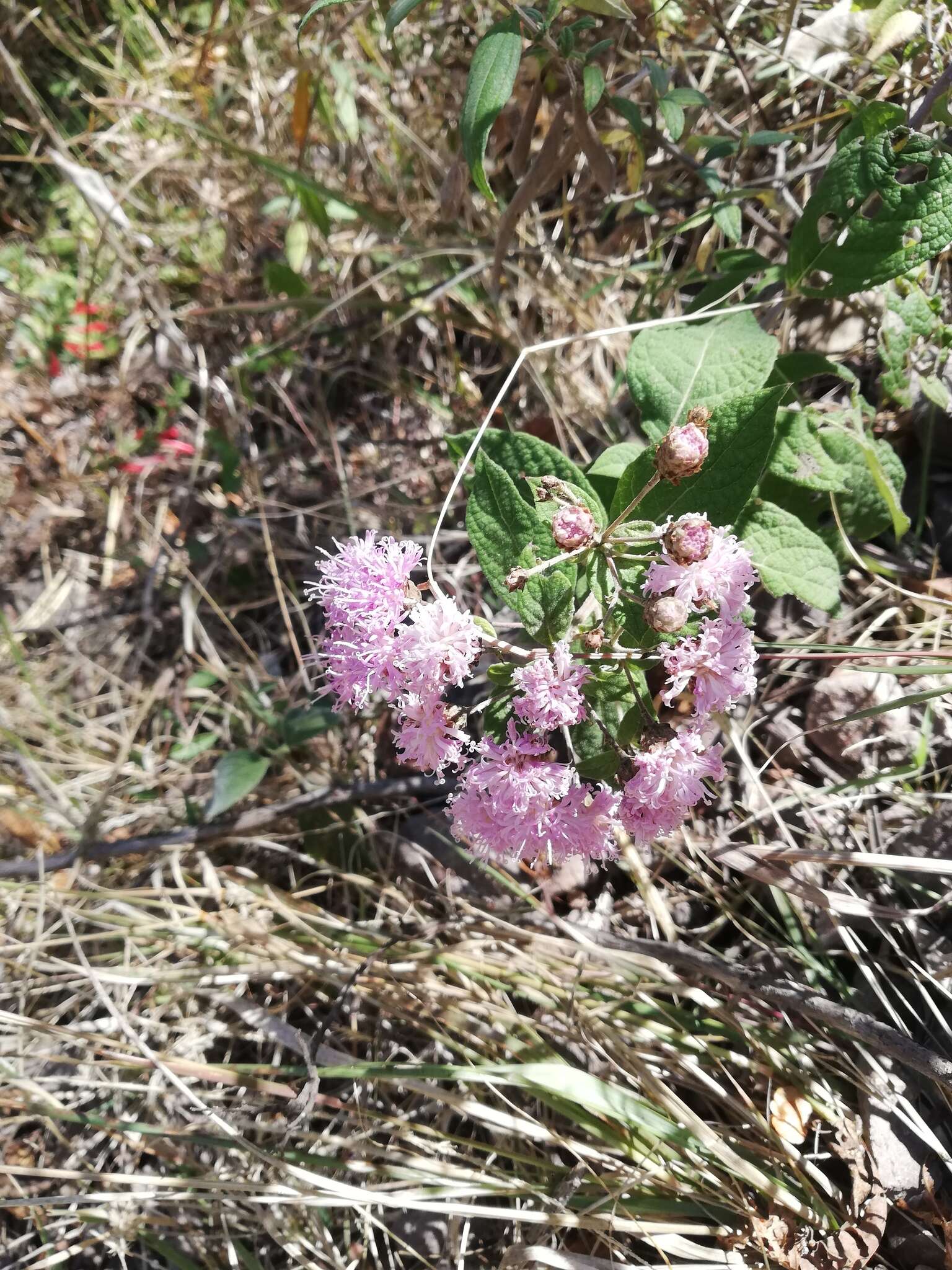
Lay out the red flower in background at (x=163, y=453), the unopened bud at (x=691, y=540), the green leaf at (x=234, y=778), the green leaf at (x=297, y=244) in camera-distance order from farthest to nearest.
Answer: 1. the red flower in background at (x=163, y=453)
2. the green leaf at (x=297, y=244)
3. the green leaf at (x=234, y=778)
4. the unopened bud at (x=691, y=540)

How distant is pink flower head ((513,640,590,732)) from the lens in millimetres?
1125

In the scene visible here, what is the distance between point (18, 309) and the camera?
2.93 metres

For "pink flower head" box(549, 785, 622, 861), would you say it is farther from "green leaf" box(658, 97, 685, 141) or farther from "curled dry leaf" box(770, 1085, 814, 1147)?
"green leaf" box(658, 97, 685, 141)

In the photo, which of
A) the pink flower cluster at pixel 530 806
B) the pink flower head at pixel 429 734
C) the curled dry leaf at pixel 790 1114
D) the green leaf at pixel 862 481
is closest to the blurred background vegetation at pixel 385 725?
the curled dry leaf at pixel 790 1114

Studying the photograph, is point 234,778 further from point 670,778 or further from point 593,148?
point 593,148

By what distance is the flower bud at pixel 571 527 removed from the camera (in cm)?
114

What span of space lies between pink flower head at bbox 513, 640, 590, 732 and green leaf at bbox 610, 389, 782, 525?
11.4 inches

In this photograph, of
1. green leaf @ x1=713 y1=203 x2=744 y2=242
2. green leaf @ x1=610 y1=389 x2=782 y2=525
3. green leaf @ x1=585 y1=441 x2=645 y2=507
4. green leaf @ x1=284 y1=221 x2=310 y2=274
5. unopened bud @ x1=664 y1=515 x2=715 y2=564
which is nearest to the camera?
unopened bud @ x1=664 y1=515 x2=715 y2=564

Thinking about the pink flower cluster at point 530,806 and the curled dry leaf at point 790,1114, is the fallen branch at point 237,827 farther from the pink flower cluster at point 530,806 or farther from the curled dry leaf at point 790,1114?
the curled dry leaf at point 790,1114

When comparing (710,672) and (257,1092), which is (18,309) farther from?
(710,672)

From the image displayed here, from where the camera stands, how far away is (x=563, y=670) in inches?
44.6

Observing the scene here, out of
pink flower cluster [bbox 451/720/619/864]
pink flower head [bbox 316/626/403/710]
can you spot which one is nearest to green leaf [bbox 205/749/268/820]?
pink flower head [bbox 316/626/403/710]

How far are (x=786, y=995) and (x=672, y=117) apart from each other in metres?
1.50

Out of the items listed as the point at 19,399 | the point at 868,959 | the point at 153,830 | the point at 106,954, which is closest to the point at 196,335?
the point at 19,399
